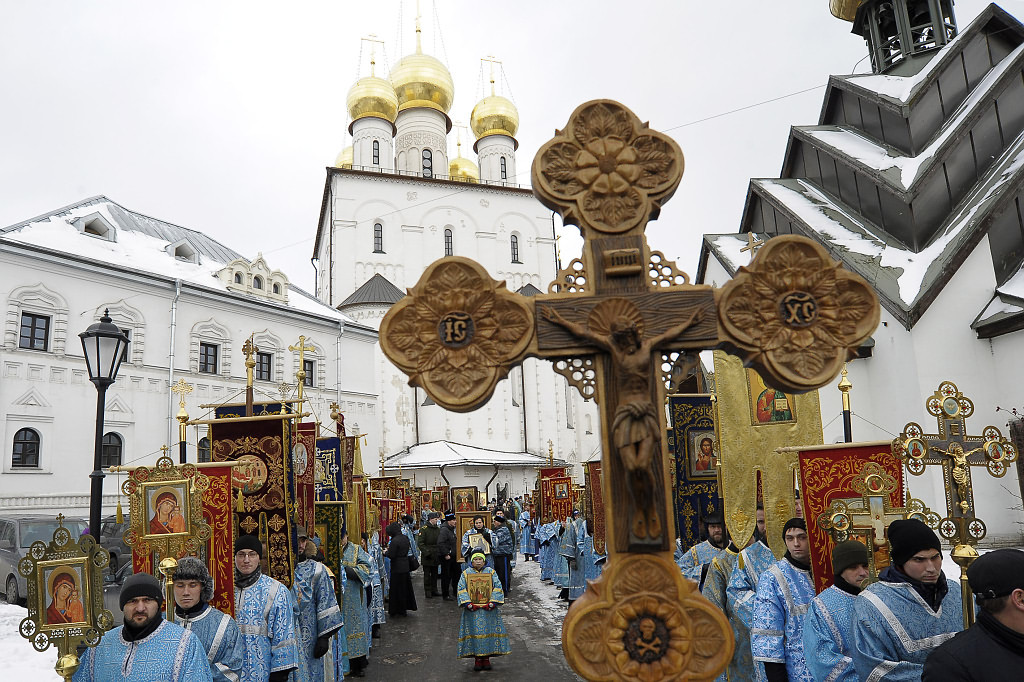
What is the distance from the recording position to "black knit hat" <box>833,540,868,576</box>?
3.78m

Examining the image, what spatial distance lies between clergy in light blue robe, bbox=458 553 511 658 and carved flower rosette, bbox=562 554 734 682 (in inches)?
256

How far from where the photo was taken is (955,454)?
12.2 ft

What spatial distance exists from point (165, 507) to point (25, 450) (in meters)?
19.7

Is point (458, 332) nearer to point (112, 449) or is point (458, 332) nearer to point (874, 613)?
point (874, 613)

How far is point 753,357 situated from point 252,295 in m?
27.2

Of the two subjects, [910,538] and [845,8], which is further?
[845,8]

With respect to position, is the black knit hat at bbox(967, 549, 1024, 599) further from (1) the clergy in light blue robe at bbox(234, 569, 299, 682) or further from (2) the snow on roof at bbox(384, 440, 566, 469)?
(2) the snow on roof at bbox(384, 440, 566, 469)

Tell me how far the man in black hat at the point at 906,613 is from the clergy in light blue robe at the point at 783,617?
1038 mm

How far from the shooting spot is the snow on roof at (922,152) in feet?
52.9

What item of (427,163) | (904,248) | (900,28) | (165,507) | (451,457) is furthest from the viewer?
(427,163)

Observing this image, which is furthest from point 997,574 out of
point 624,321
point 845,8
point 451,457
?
point 451,457

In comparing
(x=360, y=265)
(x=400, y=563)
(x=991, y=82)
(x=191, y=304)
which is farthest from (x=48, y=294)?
(x=991, y=82)

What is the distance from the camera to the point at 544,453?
128 feet

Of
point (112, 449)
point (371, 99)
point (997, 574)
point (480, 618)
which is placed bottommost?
point (480, 618)
